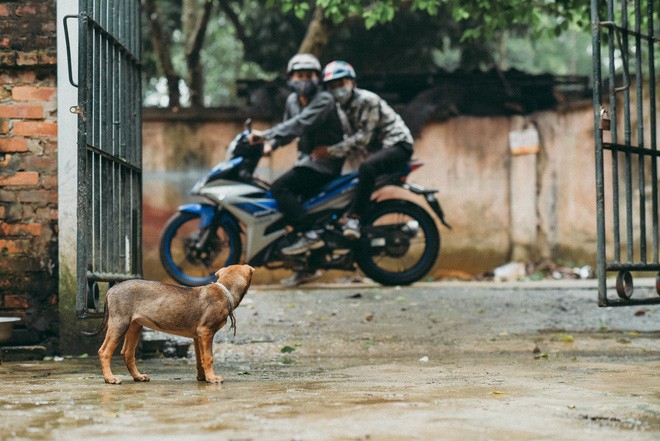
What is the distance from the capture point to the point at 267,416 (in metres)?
3.04

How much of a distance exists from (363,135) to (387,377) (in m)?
4.24

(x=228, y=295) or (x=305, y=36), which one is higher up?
(x=305, y=36)

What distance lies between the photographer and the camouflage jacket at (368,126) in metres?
8.25

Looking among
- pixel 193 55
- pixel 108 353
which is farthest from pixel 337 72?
pixel 193 55

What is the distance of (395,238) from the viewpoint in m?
8.32

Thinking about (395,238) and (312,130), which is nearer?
(312,130)

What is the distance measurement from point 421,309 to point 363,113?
7.01 ft

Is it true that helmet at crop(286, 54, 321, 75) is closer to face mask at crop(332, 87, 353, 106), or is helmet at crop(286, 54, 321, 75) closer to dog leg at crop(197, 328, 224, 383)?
face mask at crop(332, 87, 353, 106)

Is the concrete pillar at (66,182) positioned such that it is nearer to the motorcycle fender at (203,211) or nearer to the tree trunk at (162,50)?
the motorcycle fender at (203,211)

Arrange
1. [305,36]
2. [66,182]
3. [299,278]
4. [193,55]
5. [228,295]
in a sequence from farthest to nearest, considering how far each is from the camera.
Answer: [193,55] < [305,36] < [299,278] < [66,182] < [228,295]

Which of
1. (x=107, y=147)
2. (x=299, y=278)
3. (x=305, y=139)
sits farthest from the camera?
(x=299, y=278)

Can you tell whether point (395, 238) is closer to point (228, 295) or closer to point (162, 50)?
point (228, 295)

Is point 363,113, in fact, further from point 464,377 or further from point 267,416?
point 267,416

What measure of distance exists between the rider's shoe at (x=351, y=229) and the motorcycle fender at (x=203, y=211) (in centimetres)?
117
